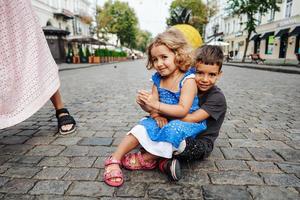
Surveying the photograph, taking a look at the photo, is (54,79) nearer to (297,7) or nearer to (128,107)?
(128,107)

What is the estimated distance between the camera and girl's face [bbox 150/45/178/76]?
1996 millimetres

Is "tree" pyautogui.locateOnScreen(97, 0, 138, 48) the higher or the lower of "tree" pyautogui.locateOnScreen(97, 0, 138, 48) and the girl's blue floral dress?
the higher

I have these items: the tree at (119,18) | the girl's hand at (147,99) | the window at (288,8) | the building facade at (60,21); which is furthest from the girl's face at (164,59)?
the tree at (119,18)

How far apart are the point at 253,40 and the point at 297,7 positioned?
31.2 ft

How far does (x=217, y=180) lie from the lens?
1911mm

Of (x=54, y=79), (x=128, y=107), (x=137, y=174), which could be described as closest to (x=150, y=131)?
(x=137, y=174)

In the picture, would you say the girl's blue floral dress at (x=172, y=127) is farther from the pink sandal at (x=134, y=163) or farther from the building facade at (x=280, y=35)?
the building facade at (x=280, y=35)

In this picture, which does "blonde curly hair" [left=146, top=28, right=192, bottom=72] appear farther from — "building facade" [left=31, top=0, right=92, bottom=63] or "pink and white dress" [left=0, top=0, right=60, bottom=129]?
"building facade" [left=31, top=0, right=92, bottom=63]

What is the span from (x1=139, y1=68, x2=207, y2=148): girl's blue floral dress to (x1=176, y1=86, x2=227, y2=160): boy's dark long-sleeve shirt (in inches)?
3.0

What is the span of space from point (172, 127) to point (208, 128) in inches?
18.9

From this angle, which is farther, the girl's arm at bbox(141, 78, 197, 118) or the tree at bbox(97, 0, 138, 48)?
the tree at bbox(97, 0, 138, 48)

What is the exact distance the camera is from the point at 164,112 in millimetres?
1979

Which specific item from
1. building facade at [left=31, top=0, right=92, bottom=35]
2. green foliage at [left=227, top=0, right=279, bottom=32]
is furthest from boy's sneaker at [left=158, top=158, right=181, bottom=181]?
green foliage at [left=227, top=0, right=279, bottom=32]

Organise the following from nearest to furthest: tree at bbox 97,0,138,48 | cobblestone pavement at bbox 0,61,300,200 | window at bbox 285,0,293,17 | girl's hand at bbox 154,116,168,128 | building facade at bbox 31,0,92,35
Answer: cobblestone pavement at bbox 0,61,300,200, girl's hand at bbox 154,116,168,128, window at bbox 285,0,293,17, building facade at bbox 31,0,92,35, tree at bbox 97,0,138,48
